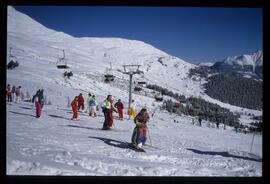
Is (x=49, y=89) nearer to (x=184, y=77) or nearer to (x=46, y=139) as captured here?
(x=46, y=139)

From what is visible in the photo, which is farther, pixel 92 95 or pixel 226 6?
pixel 92 95

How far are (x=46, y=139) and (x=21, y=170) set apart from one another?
4.49 ft

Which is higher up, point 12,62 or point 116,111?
point 12,62

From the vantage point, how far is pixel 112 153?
8.66 metres

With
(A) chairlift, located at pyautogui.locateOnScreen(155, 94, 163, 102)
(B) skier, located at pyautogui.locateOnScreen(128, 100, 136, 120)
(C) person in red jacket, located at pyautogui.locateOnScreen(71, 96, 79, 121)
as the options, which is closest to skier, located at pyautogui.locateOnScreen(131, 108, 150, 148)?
(B) skier, located at pyautogui.locateOnScreen(128, 100, 136, 120)

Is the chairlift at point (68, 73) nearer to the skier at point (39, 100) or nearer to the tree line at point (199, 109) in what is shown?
the skier at point (39, 100)

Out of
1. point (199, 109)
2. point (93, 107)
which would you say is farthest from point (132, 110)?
point (199, 109)

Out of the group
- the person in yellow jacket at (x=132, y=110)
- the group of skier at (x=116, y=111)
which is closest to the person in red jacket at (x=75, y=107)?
the group of skier at (x=116, y=111)

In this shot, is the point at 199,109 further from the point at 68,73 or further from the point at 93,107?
the point at 68,73

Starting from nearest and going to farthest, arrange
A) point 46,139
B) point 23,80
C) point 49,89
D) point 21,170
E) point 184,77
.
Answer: point 21,170
point 46,139
point 23,80
point 49,89
point 184,77

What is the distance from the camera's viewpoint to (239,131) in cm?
1095

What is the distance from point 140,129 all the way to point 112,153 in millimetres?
1005
